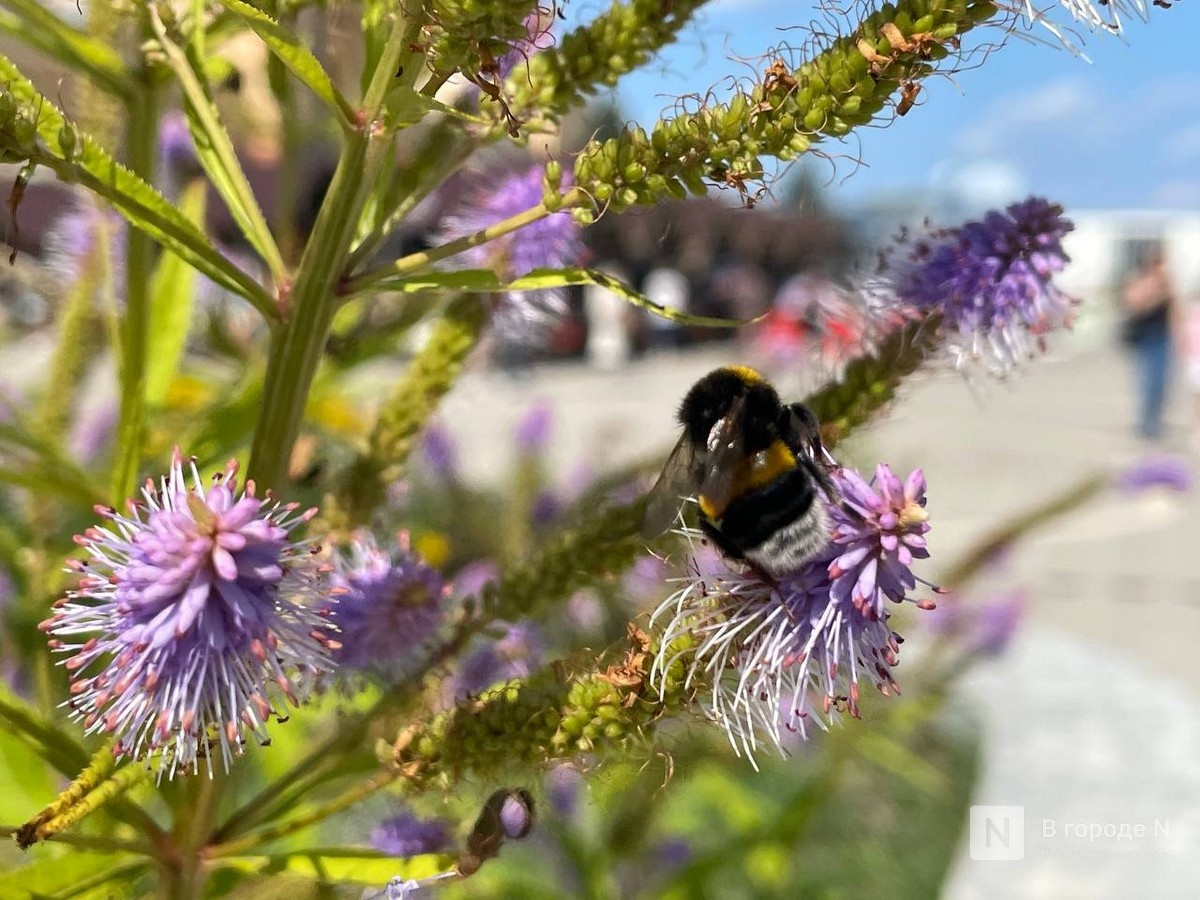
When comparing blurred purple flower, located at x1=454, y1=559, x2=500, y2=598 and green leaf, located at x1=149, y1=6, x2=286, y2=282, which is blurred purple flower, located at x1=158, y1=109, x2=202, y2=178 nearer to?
blurred purple flower, located at x1=454, y1=559, x2=500, y2=598

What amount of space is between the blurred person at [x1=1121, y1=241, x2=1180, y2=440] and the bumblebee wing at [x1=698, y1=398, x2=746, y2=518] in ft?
28.9

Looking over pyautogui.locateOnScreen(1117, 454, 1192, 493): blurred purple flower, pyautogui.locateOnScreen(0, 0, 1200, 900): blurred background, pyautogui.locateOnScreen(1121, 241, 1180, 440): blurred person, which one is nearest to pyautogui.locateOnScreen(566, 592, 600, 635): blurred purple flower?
pyautogui.locateOnScreen(0, 0, 1200, 900): blurred background

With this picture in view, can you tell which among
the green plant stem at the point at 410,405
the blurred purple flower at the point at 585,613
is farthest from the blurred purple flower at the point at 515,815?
the blurred purple flower at the point at 585,613

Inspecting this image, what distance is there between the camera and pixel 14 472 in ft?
2.91

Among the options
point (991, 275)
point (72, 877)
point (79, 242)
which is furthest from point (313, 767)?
point (79, 242)

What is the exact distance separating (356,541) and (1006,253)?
0.59 metres

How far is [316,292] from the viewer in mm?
693

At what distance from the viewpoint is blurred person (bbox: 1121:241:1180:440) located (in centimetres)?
884

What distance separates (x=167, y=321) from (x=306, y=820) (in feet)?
1.81

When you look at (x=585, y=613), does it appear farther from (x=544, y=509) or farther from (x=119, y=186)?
(x=119, y=186)

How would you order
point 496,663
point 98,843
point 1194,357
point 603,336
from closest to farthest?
point 98,843 < point 496,663 < point 1194,357 < point 603,336

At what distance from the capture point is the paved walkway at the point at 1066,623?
309 cm

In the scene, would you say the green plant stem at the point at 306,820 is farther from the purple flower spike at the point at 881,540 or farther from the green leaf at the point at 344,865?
the purple flower spike at the point at 881,540

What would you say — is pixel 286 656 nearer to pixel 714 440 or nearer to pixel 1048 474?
pixel 714 440
